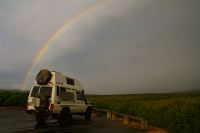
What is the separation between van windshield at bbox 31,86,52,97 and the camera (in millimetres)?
19422

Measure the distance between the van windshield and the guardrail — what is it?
23.8ft

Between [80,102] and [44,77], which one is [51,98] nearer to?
[44,77]

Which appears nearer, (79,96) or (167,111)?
(167,111)

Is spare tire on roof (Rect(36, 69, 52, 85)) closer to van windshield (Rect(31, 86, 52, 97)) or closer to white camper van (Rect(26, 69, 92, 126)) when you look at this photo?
white camper van (Rect(26, 69, 92, 126))

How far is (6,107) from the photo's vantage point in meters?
38.6

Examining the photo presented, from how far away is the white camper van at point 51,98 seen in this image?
A: 18.8 meters

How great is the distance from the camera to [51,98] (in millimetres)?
18922

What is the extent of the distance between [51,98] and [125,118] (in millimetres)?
8943

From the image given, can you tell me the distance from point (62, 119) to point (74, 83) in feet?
12.8

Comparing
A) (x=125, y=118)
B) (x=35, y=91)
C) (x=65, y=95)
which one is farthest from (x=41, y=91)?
(x=125, y=118)

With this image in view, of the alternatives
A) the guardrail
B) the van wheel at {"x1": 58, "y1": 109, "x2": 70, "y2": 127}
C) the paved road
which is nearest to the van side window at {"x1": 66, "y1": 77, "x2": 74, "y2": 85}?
the van wheel at {"x1": 58, "y1": 109, "x2": 70, "y2": 127}

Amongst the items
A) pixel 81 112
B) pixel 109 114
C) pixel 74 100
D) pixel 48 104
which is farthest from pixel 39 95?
pixel 109 114

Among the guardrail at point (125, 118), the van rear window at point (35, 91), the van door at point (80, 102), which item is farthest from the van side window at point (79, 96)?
the guardrail at point (125, 118)

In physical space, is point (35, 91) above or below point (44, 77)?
below
